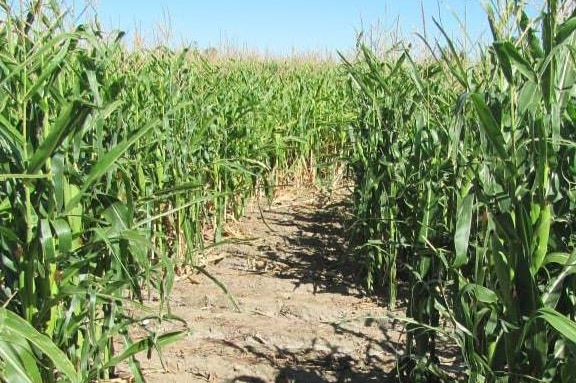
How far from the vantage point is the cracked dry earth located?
275 cm

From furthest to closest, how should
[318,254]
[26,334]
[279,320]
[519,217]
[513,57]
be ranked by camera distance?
[318,254], [279,320], [519,217], [513,57], [26,334]

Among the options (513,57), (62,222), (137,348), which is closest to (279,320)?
(137,348)

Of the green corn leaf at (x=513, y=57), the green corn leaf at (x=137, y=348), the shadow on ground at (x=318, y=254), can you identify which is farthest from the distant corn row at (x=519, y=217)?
the shadow on ground at (x=318, y=254)

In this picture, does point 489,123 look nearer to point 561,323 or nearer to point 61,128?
point 561,323

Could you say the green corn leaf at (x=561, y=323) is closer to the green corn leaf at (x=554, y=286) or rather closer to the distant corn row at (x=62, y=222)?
the green corn leaf at (x=554, y=286)

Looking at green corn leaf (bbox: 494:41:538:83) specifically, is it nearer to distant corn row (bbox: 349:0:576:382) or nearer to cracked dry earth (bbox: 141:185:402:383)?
distant corn row (bbox: 349:0:576:382)

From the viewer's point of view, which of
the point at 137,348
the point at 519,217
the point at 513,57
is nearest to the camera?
the point at 513,57

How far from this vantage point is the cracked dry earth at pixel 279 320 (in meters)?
2.75

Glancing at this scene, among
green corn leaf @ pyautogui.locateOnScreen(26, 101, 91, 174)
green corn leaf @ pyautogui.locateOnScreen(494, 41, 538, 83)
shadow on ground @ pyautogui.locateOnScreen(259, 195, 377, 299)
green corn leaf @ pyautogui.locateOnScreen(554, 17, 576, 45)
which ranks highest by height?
green corn leaf @ pyautogui.locateOnScreen(554, 17, 576, 45)

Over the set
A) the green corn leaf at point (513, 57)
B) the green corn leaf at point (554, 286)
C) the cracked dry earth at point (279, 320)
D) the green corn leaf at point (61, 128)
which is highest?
the green corn leaf at point (513, 57)

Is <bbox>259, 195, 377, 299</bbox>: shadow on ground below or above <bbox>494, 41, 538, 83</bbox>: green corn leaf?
below

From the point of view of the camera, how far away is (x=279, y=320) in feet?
10.9

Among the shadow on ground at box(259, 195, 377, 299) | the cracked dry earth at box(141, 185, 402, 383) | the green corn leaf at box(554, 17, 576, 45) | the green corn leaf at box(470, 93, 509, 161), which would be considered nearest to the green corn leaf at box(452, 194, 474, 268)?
the green corn leaf at box(470, 93, 509, 161)

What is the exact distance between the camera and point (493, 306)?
187cm
